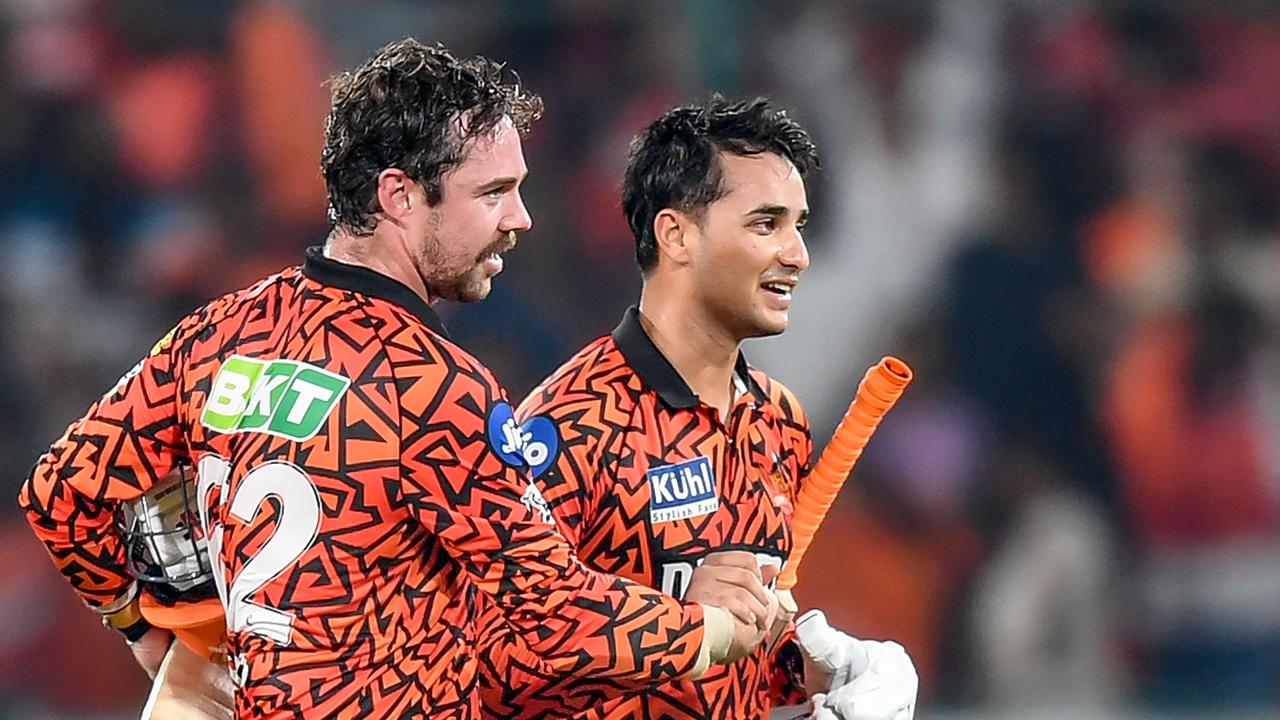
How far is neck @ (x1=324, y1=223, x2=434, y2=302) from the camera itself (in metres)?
2.95

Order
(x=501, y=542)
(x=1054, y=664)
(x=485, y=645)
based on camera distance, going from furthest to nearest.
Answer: (x=1054, y=664)
(x=485, y=645)
(x=501, y=542)

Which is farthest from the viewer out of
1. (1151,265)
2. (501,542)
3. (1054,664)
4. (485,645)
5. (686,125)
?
(1151,265)

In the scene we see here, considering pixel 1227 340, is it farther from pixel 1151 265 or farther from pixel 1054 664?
pixel 1054 664

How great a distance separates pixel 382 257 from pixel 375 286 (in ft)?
0.22

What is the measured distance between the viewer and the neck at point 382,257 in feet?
9.68

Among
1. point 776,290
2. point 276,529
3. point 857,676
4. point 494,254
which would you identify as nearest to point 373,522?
point 276,529

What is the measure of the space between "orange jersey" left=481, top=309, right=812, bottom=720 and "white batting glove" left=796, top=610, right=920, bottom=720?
110 millimetres

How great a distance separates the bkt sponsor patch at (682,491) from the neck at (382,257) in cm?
62

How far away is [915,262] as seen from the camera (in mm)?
6844

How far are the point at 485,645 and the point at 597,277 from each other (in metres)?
3.59

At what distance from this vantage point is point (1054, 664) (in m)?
6.57

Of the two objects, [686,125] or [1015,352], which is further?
[1015,352]

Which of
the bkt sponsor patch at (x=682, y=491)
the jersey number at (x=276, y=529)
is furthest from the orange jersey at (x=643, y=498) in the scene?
the jersey number at (x=276, y=529)

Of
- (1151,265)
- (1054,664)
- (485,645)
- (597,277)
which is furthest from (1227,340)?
(485,645)
